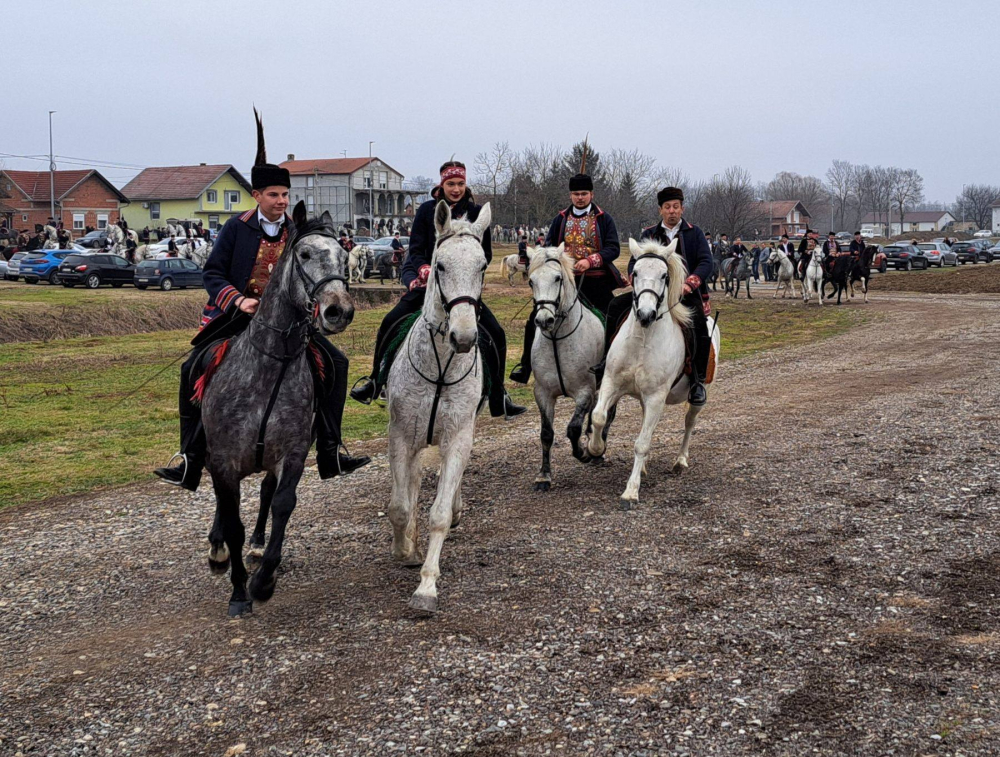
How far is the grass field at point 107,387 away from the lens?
11359mm

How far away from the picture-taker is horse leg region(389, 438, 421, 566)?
6734mm

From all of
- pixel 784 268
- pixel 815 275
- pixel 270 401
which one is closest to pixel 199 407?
pixel 270 401

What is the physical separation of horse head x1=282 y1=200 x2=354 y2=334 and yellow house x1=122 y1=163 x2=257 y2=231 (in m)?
90.6

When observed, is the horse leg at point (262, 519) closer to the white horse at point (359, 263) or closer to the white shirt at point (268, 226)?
the white shirt at point (268, 226)

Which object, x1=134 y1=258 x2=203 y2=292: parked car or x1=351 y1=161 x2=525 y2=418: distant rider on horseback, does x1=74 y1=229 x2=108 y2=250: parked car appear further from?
x1=351 y1=161 x2=525 y2=418: distant rider on horseback

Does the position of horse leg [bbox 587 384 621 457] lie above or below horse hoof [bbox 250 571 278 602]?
above

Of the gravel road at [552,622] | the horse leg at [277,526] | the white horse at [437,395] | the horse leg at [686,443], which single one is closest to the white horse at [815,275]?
the gravel road at [552,622]

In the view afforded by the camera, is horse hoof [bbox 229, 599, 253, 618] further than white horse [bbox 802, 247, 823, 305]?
No

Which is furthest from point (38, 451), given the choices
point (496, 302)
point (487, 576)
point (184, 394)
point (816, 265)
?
point (816, 265)

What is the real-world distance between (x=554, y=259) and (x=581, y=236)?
1204mm

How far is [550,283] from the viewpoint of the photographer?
28.8 feet

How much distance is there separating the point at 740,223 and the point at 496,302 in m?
46.0

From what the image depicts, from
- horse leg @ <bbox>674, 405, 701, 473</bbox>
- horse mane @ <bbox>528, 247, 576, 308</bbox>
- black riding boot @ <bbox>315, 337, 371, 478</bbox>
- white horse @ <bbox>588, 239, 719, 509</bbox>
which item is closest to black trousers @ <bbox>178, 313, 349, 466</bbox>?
black riding boot @ <bbox>315, 337, 371, 478</bbox>

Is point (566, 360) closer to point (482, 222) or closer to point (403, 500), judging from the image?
point (403, 500)
